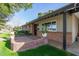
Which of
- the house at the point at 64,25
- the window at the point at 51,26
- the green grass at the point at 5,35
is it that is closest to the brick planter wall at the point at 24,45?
the house at the point at 64,25

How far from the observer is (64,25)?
8.69 meters

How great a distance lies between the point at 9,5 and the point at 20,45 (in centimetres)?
377

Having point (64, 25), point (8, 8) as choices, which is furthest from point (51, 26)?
point (64, 25)

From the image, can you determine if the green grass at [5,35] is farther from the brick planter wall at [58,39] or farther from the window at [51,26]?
the window at [51,26]

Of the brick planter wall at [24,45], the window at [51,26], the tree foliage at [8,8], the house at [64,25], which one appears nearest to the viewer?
the house at [64,25]

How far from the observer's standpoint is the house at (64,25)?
864 cm

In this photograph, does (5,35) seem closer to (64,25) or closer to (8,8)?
(8,8)

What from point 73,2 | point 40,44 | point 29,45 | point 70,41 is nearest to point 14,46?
point 29,45

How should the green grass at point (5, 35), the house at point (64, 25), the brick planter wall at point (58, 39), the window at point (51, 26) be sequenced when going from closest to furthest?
the house at point (64, 25)
the brick planter wall at point (58, 39)
the green grass at point (5, 35)
the window at point (51, 26)

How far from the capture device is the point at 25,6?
12.7 metres

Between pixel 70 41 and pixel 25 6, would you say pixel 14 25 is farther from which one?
pixel 70 41

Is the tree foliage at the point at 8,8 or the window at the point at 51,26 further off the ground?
the tree foliage at the point at 8,8

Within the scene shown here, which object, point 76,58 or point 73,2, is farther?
point 73,2

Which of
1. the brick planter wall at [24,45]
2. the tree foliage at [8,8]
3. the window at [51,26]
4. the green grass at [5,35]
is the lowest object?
the brick planter wall at [24,45]
